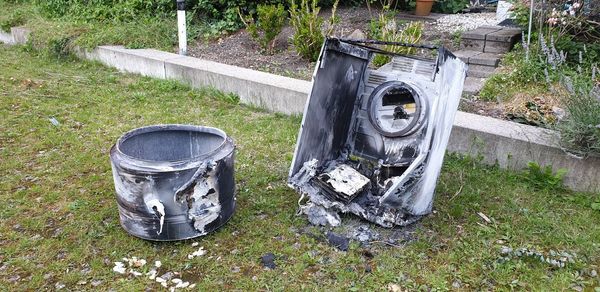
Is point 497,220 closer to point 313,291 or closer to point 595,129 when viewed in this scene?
point 595,129

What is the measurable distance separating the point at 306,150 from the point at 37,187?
1954mm

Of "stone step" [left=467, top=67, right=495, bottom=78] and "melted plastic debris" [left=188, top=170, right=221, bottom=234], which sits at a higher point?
"stone step" [left=467, top=67, right=495, bottom=78]

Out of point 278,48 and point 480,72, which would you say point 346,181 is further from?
point 278,48

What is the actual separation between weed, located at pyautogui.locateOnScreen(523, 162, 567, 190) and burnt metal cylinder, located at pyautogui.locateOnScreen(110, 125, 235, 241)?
2115mm

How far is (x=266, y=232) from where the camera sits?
290cm

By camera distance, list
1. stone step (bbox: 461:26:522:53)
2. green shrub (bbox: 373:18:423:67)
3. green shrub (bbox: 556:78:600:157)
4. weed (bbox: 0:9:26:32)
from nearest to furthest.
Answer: green shrub (bbox: 556:78:600:157)
green shrub (bbox: 373:18:423:67)
stone step (bbox: 461:26:522:53)
weed (bbox: 0:9:26:32)

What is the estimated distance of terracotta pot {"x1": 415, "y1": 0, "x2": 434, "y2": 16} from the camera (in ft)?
25.0

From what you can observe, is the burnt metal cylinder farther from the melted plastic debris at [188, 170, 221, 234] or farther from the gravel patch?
the gravel patch

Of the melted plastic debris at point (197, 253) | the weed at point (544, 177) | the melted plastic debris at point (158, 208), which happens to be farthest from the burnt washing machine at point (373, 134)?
the weed at point (544, 177)

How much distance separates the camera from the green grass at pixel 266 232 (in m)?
2.49

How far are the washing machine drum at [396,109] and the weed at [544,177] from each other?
3.11 ft

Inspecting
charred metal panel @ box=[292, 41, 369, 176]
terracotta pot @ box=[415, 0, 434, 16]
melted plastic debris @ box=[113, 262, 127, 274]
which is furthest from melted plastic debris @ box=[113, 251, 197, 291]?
terracotta pot @ box=[415, 0, 434, 16]

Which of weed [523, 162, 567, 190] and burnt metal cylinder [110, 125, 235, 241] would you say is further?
weed [523, 162, 567, 190]

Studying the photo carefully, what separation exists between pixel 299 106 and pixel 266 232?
198 cm
